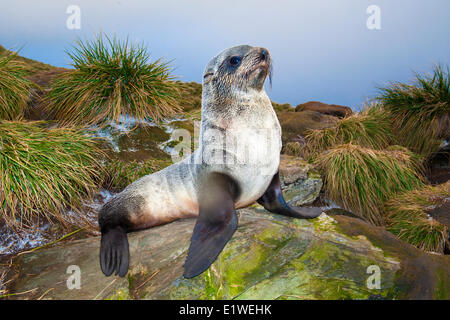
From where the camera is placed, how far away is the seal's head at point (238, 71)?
9.71 feet

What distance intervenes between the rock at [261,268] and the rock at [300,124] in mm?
6837

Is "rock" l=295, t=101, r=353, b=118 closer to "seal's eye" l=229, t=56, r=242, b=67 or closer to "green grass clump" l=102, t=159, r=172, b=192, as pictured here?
"green grass clump" l=102, t=159, r=172, b=192

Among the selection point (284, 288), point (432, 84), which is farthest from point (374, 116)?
point (284, 288)

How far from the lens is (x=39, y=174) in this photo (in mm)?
4434

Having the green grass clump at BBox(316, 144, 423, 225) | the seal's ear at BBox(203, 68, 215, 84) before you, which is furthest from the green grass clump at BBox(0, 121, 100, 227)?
the green grass clump at BBox(316, 144, 423, 225)

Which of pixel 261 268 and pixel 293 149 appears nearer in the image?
pixel 261 268

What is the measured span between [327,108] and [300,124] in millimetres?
4846

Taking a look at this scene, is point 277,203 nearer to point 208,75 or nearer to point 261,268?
point 261,268

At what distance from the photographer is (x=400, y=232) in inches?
222

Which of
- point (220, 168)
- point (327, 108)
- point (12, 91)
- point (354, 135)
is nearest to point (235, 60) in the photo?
point (220, 168)

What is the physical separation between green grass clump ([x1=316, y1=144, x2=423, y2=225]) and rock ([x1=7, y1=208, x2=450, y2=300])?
3.28m

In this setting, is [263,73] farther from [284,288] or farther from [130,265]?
[130,265]

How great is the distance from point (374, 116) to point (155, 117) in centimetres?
635
